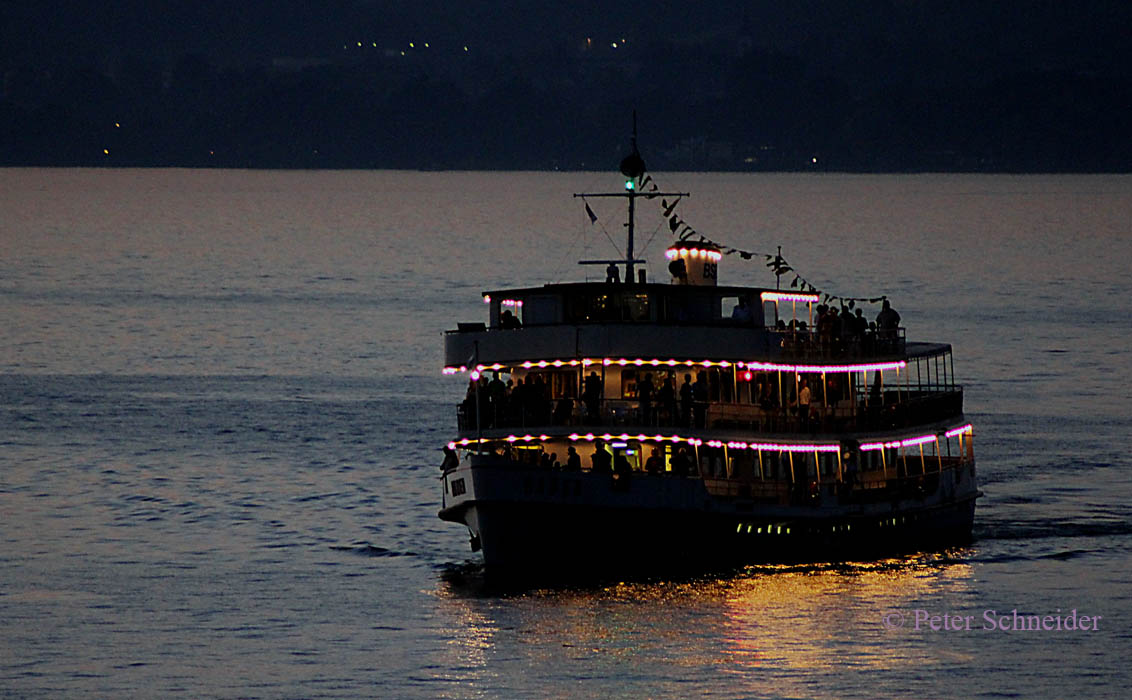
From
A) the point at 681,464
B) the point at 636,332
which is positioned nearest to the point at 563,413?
the point at 636,332

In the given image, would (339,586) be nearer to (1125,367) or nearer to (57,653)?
(57,653)

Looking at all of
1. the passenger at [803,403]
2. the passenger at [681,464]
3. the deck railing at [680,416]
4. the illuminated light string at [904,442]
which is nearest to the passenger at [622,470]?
the deck railing at [680,416]

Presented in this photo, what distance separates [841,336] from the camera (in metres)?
58.3

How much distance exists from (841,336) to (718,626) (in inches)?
380

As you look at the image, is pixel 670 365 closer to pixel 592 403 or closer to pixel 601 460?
pixel 592 403

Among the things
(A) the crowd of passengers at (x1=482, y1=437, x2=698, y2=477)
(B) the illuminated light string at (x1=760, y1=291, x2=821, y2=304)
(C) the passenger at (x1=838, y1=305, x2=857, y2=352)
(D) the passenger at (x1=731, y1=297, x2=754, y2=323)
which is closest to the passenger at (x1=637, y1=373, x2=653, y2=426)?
(A) the crowd of passengers at (x1=482, y1=437, x2=698, y2=477)

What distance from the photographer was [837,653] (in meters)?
50.4

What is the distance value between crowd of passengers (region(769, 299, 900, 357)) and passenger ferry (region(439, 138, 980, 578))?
0.05 m

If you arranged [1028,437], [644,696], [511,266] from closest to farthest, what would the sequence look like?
[644,696], [1028,437], [511,266]

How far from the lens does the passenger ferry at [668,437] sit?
55188 mm

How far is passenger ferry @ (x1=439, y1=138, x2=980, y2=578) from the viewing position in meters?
55.2

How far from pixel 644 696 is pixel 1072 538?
21333mm

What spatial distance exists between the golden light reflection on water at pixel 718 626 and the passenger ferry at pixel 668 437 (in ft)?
3.51

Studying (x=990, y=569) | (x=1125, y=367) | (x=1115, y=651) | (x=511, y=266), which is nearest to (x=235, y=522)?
(x=990, y=569)
